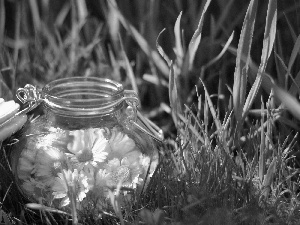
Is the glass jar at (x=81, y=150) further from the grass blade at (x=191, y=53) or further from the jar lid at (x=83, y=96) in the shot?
the grass blade at (x=191, y=53)

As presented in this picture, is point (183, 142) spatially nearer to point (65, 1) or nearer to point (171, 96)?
point (171, 96)

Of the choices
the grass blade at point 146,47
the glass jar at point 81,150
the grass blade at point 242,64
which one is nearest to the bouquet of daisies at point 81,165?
the glass jar at point 81,150

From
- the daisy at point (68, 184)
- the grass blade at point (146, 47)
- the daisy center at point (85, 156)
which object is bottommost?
the daisy at point (68, 184)

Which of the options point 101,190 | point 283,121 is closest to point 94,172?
point 101,190

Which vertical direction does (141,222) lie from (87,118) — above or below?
below

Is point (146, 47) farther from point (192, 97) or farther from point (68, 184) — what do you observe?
point (68, 184)

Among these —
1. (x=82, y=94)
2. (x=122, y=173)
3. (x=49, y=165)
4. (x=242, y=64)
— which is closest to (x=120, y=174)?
(x=122, y=173)
